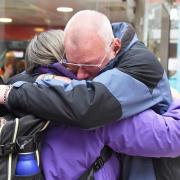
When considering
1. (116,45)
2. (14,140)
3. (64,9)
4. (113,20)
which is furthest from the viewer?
(64,9)

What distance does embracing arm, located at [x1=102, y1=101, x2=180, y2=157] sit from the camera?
2.92ft

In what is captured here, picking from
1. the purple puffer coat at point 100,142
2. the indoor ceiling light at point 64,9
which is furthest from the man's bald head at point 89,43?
the indoor ceiling light at point 64,9

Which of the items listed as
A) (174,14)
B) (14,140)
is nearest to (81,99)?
(14,140)

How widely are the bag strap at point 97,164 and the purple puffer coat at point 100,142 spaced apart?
0.01 meters

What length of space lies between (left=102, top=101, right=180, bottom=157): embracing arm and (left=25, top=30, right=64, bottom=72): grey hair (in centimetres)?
22

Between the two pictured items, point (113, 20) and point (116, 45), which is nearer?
point (116, 45)

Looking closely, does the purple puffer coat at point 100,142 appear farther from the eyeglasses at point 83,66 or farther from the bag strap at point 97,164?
the eyeglasses at point 83,66

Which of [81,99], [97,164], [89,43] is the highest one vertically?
[89,43]

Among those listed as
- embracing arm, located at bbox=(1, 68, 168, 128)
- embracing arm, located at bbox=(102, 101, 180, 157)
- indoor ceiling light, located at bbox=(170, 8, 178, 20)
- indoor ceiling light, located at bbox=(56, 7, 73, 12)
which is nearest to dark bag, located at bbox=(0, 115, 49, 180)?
embracing arm, located at bbox=(1, 68, 168, 128)

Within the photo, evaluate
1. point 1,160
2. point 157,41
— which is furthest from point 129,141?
point 157,41

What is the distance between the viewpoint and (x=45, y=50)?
3.31ft

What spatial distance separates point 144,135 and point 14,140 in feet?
0.87

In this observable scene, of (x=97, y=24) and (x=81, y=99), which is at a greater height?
(x=97, y=24)

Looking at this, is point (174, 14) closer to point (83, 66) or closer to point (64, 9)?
point (83, 66)
